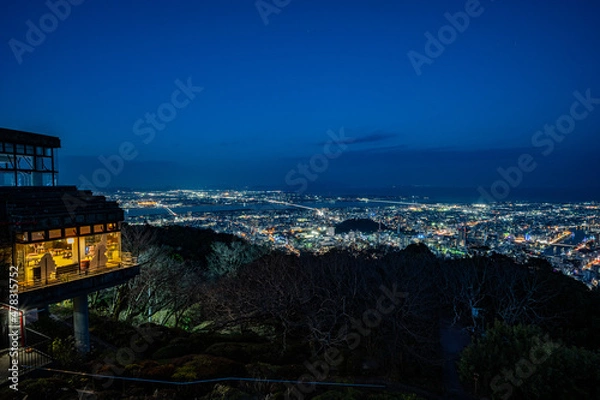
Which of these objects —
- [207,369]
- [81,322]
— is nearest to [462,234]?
[207,369]

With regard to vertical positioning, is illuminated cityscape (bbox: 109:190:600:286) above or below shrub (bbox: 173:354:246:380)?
above

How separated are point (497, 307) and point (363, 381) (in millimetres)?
9397

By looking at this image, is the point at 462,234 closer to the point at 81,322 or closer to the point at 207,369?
the point at 207,369

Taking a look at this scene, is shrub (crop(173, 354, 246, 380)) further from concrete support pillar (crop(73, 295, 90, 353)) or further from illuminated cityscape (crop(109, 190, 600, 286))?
illuminated cityscape (crop(109, 190, 600, 286))

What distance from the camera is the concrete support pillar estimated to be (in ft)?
36.2

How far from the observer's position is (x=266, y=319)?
48.6 feet

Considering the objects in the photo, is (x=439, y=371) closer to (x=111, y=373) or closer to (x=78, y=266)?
(x=111, y=373)

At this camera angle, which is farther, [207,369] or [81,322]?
[81,322]

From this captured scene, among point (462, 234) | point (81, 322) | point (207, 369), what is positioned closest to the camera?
point (207, 369)

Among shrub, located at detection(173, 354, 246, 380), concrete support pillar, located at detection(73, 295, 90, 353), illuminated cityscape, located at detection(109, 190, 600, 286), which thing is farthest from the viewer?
illuminated cityscape, located at detection(109, 190, 600, 286)

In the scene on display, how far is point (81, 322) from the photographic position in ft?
36.4

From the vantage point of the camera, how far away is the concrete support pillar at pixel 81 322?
11.0 m

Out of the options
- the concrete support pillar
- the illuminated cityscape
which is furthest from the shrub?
the illuminated cityscape

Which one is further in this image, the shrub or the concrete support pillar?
the concrete support pillar
